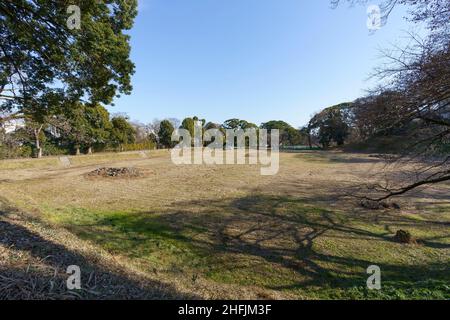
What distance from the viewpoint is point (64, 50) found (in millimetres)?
6168

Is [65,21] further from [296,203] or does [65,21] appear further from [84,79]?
[296,203]

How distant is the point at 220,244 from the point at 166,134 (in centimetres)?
3415

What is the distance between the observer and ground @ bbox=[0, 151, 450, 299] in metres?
2.94

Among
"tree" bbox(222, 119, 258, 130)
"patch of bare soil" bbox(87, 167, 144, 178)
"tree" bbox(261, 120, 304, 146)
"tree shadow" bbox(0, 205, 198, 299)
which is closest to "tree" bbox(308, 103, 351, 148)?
"tree" bbox(261, 120, 304, 146)

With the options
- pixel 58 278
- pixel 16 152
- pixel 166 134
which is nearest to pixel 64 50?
pixel 58 278

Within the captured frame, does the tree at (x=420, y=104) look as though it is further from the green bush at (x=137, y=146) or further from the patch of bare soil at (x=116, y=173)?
the green bush at (x=137, y=146)

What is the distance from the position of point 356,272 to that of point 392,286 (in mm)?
588

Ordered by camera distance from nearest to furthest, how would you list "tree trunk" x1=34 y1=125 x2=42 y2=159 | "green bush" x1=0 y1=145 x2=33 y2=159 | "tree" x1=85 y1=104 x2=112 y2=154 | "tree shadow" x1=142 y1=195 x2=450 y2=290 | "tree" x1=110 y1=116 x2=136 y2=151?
"tree shadow" x1=142 y1=195 x2=450 y2=290 < "green bush" x1=0 y1=145 x2=33 y2=159 < "tree trunk" x1=34 y1=125 x2=42 y2=159 < "tree" x1=85 y1=104 x2=112 y2=154 < "tree" x1=110 y1=116 x2=136 y2=151

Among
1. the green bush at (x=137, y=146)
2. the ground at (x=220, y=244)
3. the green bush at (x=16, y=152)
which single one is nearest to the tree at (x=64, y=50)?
the ground at (x=220, y=244)

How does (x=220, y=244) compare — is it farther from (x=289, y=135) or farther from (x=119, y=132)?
(x=289, y=135)

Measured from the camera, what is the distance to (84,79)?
22.8ft

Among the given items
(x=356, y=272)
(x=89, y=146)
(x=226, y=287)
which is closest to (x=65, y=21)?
(x=226, y=287)

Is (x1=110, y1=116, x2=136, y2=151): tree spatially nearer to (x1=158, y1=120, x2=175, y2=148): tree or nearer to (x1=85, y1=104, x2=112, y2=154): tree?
(x1=85, y1=104, x2=112, y2=154): tree

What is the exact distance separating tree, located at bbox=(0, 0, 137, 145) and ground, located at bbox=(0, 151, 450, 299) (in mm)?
3593
